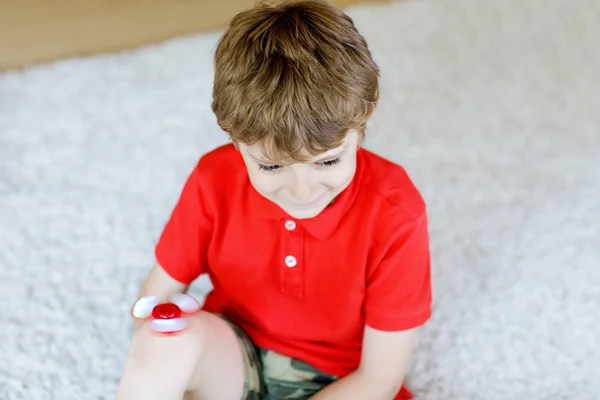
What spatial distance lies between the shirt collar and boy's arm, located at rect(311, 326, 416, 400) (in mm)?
126

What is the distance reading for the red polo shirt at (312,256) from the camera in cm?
76

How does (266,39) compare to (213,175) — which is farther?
(213,175)

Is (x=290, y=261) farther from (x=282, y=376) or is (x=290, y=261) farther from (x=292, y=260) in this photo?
(x=282, y=376)

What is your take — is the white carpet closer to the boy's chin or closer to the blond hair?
the boy's chin

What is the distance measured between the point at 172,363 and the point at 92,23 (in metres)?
1.30

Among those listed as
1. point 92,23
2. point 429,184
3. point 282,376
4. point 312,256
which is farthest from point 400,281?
point 92,23

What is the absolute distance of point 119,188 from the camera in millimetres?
1271

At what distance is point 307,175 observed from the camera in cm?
67

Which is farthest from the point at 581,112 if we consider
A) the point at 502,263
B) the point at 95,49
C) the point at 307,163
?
the point at 95,49

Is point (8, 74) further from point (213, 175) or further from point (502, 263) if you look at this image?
point (502, 263)

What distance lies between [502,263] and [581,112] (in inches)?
18.2

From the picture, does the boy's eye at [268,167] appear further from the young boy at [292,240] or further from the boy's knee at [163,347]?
the boy's knee at [163,347]

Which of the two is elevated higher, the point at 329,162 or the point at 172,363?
the point at 329,162

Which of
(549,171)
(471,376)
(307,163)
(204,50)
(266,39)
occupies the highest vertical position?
(266,39)
